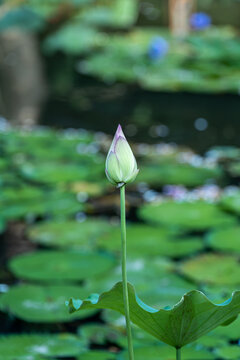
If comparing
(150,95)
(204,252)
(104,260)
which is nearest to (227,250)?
(204,252)

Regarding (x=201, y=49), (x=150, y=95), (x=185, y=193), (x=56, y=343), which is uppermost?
(x=201, y=49)

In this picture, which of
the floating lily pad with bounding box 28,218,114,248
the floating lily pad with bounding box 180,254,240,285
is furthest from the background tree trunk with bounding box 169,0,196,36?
the floating lily pad with bounding box 180,254,240,285

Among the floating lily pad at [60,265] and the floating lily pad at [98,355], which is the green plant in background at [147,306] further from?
the floating lily pad at [60,265]

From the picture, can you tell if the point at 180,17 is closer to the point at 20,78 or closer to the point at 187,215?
the point at 20,78

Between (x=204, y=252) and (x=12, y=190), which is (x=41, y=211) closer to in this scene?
(x=12, y=190)

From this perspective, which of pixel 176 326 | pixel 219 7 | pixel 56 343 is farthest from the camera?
pixel 219 7
